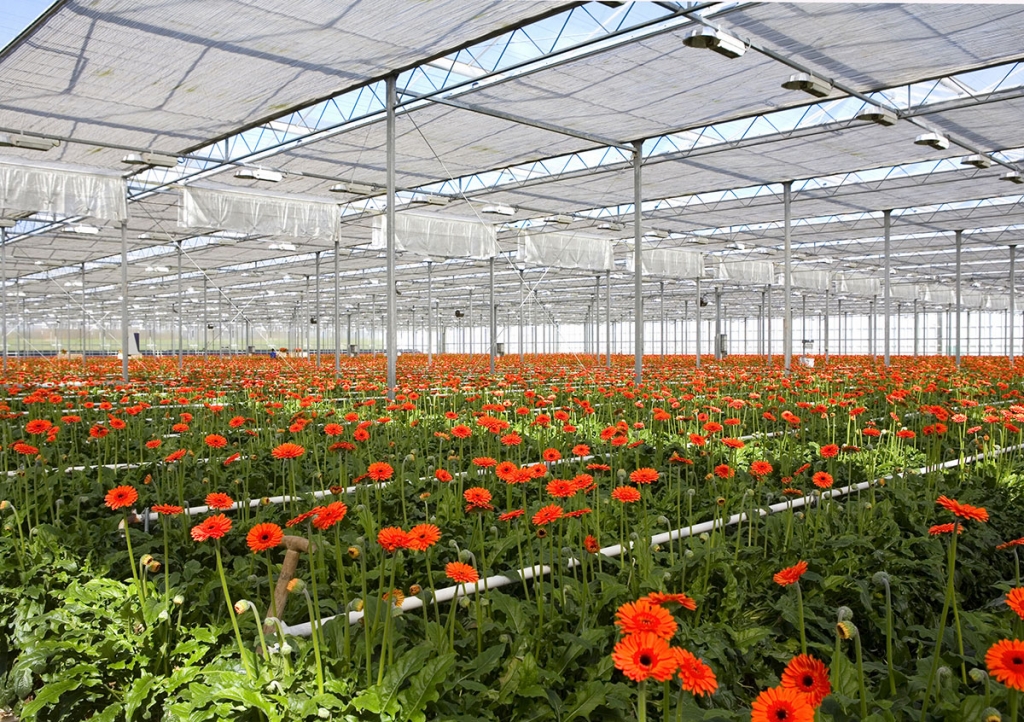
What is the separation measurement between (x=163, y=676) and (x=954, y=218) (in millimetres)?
25023

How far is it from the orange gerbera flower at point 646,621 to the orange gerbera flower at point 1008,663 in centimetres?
68

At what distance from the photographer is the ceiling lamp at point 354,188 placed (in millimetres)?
14930

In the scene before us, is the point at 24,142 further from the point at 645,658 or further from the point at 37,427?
the point at 645,658

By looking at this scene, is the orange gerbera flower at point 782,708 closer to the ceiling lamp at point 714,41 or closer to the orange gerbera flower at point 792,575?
the orange gerbera flower at point 792,575

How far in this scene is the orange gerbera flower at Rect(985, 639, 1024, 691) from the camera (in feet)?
5.17

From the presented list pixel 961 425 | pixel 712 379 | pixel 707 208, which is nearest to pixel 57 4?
pixel 961 425

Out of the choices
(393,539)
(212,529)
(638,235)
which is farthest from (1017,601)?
(638,235)

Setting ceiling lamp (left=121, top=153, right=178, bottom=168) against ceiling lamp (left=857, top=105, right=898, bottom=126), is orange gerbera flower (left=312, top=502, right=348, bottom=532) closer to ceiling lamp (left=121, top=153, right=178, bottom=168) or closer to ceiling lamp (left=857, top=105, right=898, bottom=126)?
ceiling lamp (left=857, top=105, right=898, bottom=126)

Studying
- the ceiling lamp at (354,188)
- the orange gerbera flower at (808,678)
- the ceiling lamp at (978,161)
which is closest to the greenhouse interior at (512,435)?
the orange gerbera flower at (808,678)

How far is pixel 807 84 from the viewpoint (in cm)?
930

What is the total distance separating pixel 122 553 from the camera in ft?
12.1

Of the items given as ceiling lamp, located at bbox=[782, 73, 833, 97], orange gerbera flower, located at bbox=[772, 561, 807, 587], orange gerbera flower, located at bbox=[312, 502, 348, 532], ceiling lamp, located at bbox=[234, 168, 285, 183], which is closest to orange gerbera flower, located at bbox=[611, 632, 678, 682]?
orange gerbera flower, located at bbox=[772, 561, 807, 587]

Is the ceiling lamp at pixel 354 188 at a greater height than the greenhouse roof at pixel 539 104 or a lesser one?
lesser

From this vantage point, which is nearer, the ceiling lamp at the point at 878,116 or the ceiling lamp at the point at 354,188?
the ceiling lamp at the point at 878,116
